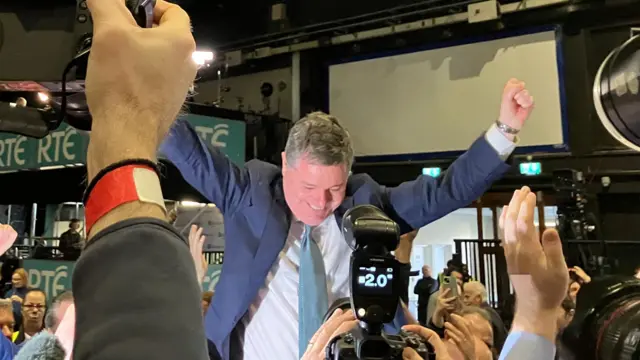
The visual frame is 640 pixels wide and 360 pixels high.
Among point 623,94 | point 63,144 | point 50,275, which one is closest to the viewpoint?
point 623,94

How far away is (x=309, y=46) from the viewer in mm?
7754

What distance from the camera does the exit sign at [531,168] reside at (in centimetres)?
627

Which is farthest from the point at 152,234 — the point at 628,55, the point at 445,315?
the point at 445,315

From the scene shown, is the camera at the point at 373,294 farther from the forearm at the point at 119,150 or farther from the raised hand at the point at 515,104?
the raised hand at the point at 515,104

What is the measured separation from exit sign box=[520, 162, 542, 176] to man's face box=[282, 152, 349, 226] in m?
5.14

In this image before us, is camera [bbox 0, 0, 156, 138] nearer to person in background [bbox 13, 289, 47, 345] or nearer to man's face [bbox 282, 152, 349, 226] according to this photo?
man's face [bbox 282, 152, 349, 226]

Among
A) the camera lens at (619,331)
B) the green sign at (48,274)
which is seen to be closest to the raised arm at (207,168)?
the camera lens at (619,331)

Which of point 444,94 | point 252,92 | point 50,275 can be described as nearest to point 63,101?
point 50,275

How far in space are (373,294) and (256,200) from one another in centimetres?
89

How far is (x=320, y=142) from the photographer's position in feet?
5.08

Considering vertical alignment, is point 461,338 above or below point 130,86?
below

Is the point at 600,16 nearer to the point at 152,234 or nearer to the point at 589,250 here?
the point at 589,250

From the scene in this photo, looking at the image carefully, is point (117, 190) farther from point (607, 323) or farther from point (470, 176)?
point (470, 176)

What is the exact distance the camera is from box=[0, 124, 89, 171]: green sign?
205 inches
